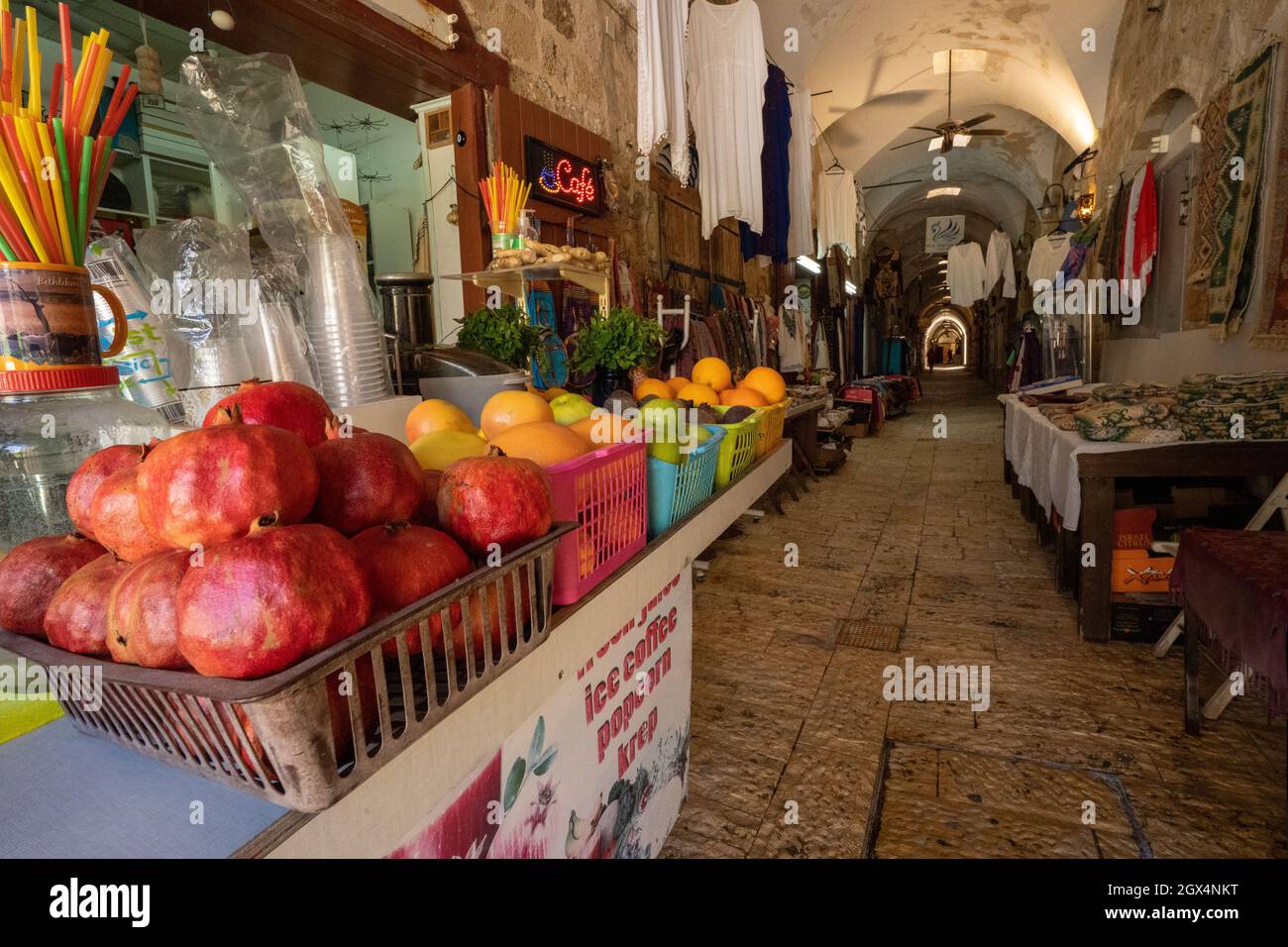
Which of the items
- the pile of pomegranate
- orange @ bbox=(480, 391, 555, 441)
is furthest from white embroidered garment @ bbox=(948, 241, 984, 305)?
the pile of pomegranate

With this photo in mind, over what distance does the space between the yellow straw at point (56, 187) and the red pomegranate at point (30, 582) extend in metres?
0.43

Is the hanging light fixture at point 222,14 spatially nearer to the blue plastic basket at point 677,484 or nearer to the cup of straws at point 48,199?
the cup of straws at point 48,199

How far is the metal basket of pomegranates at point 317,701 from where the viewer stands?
53cm

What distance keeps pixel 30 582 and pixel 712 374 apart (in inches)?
78.9

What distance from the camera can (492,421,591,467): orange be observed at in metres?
1.16

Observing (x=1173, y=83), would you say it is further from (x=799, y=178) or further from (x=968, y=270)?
(x=968, y=270)

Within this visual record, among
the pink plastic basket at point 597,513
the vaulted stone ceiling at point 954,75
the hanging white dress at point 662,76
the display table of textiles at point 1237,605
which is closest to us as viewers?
the pink plastic basket at point 597,513

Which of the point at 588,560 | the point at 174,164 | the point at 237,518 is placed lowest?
the point at 588,560

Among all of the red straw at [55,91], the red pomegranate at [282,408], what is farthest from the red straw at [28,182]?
the red pomegranate at [282,408]

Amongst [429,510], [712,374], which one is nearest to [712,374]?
[712,374]
